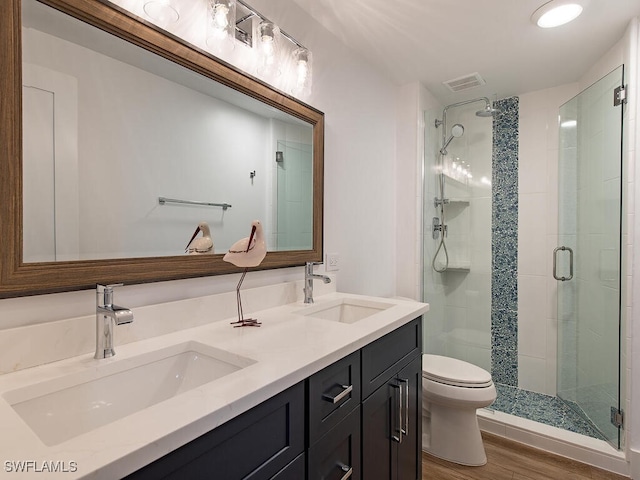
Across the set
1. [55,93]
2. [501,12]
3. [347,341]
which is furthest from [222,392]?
[501,12]

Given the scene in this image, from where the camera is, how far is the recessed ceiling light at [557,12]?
1668 mm

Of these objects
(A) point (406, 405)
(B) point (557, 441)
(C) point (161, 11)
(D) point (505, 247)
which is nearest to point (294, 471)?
(A) point (406, 405)

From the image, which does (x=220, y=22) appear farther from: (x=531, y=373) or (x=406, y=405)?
(x=531, y=373)

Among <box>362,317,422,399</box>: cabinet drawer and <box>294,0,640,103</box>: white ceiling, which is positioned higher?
<box>294,0,640,103</box>: white ceiling

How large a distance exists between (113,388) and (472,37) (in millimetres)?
2333

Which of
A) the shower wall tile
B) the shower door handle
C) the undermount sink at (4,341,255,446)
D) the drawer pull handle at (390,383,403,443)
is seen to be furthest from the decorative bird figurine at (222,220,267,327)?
the shower wall tile

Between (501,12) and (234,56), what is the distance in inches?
53.8

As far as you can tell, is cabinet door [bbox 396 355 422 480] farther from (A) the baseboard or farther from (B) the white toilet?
(A) the baseboard

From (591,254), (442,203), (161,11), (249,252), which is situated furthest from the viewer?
(442,203)

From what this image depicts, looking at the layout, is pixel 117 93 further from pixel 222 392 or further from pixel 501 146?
pixel 501 146

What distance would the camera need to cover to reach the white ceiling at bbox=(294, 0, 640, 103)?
67.7 inches

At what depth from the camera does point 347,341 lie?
105 centimetres

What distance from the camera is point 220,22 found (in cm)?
129

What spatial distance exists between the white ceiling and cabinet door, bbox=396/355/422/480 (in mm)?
1697
